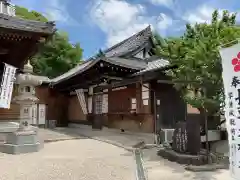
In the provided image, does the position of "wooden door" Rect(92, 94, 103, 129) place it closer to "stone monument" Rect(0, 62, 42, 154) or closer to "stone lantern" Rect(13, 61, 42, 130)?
"stone monument" Rect(0, 62, 42, 154)

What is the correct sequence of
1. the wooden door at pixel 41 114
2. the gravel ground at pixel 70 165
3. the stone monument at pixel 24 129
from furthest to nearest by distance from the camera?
the wooden door at pixel 41 114 → the stone monument at pixel 24 129 → the gravel ground at pixel 70 165

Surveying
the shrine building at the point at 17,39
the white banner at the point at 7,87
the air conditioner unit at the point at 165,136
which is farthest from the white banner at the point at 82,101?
the white banner at the point at 7,87

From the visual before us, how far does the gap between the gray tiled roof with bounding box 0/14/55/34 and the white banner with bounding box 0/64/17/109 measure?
4.96ft

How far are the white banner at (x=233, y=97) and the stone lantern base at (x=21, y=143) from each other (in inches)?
276

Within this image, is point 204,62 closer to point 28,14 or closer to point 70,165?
point 70,165

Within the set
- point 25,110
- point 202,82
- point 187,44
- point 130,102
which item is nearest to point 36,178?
point 25,110

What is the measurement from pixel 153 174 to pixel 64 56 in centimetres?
2661

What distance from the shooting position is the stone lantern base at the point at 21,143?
8883 mm

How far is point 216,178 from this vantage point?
6.32 meters

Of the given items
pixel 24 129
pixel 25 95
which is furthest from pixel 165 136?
pixel 25 95

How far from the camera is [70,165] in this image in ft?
23.6

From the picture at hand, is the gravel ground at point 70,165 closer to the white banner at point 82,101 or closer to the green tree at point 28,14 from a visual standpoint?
the white banner at point 82,101

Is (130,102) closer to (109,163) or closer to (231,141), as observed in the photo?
(109,163)

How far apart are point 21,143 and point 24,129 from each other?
1.79 ft
